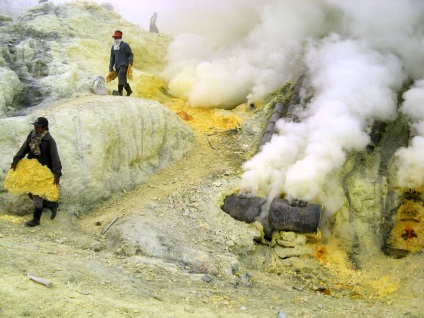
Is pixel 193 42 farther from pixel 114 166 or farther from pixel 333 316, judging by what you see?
pixel 333 316

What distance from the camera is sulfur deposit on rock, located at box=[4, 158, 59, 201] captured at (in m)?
5.25

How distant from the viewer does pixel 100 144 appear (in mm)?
6363

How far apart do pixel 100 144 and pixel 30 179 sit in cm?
131

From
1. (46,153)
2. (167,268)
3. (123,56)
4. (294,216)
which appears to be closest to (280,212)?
(294,216)

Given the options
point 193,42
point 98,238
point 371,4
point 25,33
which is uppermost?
point 371,4

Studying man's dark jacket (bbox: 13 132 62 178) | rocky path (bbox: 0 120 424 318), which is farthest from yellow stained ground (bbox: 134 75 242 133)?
man's dark jacket (bbox: 13 132 62 178)

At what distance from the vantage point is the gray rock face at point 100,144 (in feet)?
19.6

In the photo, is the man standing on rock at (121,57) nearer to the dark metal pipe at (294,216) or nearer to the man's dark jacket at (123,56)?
the man's dark jacket at (123,56)

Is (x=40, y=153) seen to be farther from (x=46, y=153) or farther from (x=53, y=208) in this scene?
(x=53, y=208)

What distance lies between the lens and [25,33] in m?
9.38

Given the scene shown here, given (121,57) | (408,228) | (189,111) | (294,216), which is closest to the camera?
(294,216)

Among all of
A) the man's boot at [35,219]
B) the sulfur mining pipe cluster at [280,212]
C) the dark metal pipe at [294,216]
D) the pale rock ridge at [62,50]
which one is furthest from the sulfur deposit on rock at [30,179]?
the dark metal pipe at [294,216]

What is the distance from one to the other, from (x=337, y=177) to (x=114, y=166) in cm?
342

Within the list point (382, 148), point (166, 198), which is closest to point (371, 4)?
point (382, 148)
